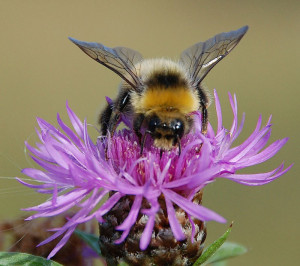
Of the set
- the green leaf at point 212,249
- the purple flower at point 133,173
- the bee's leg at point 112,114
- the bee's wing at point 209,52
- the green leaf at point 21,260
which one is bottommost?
the green leaf at point 21,260

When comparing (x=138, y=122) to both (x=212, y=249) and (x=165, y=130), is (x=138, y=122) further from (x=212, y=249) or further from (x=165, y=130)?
(x=212, y=249)

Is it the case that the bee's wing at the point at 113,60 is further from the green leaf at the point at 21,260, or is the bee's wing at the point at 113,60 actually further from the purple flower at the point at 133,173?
the green leaf at the point at 21,260

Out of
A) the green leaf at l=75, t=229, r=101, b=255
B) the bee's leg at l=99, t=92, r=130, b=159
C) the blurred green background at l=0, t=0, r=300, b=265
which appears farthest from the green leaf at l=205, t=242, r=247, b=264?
the blurred green background at l=0, t=0, r=300, b=265

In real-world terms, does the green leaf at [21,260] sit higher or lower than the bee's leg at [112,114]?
lower

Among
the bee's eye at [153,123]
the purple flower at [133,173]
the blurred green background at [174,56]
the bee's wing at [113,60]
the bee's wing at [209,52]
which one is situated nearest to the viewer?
the purple flower at [133,173]

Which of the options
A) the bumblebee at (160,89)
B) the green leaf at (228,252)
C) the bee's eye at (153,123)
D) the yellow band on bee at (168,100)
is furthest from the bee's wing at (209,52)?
the green leaf at (228,252)

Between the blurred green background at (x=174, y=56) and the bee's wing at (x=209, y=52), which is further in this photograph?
the blurred green background at (x=174, y=56)

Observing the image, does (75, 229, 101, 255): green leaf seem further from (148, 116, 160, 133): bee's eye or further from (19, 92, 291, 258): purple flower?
(148, 116, 160, 133): bee's eye

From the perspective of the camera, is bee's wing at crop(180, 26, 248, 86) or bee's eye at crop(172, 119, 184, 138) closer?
bee's eye at crop(172, 119, 184, 138)
